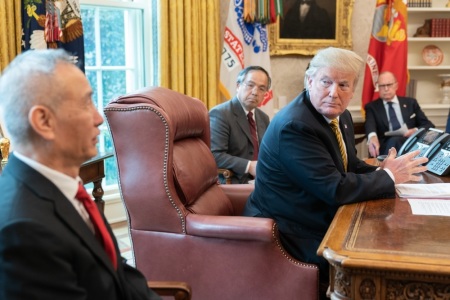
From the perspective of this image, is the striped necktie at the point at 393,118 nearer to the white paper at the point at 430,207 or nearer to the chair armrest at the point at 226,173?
the chair armrest at the point at 226,173

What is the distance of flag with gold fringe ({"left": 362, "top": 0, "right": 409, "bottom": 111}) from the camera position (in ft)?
16.9

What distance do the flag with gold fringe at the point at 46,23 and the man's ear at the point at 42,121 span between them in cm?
230

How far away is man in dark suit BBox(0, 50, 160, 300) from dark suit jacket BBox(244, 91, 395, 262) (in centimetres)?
102

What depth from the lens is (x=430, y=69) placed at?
5609 millimetres

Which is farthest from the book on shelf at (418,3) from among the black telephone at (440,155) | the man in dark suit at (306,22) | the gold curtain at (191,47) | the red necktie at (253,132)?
the black telephone at (440,155)

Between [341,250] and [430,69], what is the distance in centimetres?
468

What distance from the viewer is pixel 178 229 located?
2.15m

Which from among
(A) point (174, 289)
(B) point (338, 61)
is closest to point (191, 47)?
(B) point (338, 61)

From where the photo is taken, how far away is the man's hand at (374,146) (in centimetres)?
477

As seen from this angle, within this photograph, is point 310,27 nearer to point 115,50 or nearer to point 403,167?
point 115,50

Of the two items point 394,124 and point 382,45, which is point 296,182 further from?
point 382,45

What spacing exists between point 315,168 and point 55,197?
1.14m

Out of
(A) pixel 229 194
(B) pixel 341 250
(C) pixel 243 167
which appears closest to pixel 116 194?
(C) pixel 243 167

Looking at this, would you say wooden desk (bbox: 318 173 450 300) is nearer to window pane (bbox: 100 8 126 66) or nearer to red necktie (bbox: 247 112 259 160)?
red necktie (bbox: 247 112 259 160)
